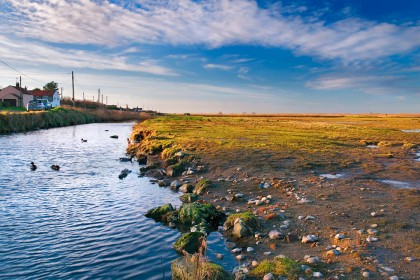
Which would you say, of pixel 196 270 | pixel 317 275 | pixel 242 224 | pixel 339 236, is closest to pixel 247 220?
pixel 242 224

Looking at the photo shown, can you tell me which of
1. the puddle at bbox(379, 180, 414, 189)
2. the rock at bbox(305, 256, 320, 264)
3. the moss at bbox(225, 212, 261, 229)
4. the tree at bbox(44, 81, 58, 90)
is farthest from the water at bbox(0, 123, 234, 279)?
the tree at bbox(44, 81, 58, 90)

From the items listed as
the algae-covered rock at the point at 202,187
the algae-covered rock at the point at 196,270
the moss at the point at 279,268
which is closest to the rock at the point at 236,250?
the moss at the point at 279,268

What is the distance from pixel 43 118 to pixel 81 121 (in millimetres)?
23429

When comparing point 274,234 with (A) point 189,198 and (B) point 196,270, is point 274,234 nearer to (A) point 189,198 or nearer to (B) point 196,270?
(B) point 196,270

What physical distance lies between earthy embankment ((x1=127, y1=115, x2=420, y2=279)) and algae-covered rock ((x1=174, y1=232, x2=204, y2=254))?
46.9 inches

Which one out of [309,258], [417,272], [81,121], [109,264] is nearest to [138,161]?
[109,264]

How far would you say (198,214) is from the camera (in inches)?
474

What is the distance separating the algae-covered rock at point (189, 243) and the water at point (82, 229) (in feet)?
0.95

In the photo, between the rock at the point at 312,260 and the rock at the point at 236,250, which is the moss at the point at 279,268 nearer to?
the rock at the point at 312,260

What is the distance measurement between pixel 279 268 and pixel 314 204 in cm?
566

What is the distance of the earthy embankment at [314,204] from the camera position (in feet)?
27.3

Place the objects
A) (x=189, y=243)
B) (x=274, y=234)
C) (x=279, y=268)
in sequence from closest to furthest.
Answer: (x=279, y=268), (x=189, y=243), (x=274, y=234)

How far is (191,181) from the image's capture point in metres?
19.2

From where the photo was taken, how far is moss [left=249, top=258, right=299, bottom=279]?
7.80 meters
